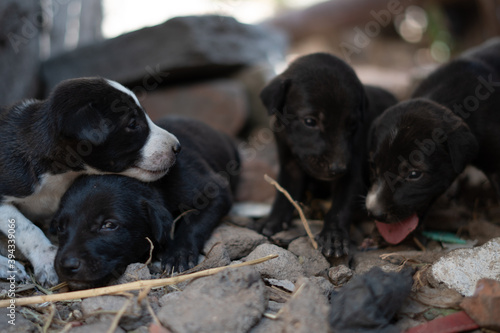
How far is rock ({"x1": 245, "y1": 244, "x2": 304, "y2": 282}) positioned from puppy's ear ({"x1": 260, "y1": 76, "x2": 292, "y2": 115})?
160 cm

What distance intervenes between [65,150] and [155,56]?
13.0 feet

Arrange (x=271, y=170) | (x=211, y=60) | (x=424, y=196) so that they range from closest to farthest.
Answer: (x=424, y=196), (x=271, y=170), (x=211, y=60)

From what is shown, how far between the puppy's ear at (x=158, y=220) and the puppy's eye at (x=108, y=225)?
0.31 meters

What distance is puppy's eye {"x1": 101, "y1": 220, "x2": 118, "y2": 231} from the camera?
3.90 meters

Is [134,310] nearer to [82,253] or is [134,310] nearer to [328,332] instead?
[82,253]

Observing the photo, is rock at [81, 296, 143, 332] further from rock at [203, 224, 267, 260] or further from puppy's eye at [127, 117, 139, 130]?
puppy's eye at [127, 117, 139, 130]

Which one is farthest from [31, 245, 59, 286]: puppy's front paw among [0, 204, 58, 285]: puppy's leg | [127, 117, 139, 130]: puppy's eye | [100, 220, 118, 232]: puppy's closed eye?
[127, 117, 139, 130]: puppy's eye

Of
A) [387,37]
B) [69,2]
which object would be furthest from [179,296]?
[387,37]

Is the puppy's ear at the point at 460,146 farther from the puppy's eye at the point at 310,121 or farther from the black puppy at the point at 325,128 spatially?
the puppy's eye at the point at 310,121

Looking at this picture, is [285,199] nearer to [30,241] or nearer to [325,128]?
[325,128]

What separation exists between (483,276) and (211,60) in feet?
18.1

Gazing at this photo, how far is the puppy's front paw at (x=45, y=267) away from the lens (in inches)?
154

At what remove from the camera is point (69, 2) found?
863 cm

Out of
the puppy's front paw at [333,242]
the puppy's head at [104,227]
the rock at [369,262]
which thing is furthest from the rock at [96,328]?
the rock at [369,262]
